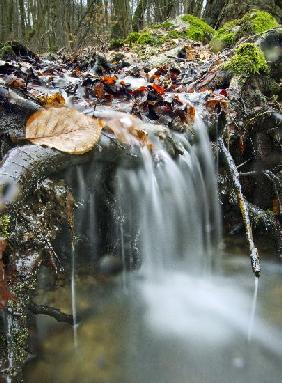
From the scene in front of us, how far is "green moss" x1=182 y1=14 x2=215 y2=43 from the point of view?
348 inches

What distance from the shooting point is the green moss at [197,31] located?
884 centimetres

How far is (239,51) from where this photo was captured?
401cm

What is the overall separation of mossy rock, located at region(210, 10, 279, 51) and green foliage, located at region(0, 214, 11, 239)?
200 inches

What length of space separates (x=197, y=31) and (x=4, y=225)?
8.60 metres

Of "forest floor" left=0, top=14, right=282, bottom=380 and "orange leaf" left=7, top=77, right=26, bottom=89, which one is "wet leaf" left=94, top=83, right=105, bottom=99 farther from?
"orange leaf" left=7, top=77, right=26, bottom=89

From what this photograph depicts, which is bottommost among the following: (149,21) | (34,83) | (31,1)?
(34,83)

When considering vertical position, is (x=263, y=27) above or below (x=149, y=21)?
below

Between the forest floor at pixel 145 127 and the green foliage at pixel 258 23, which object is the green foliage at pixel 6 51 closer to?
the forest floor at pixel 145 127

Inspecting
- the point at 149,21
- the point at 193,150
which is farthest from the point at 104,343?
the point at 149,21

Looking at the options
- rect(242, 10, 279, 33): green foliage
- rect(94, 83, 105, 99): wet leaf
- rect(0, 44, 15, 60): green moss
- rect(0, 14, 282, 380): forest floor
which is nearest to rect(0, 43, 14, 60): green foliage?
rect(0, 44, 15, 60): green moss

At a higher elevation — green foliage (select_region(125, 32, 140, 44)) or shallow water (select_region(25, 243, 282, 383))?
green foliage (select_region(125, 32, 140, 44))

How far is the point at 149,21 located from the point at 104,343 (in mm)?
15457

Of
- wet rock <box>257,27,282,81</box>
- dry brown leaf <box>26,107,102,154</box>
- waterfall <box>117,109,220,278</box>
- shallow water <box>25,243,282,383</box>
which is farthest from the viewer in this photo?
wet rock <box>257,27,282,81</box>

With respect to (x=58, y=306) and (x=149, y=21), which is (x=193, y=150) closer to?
(x=58, y=306)
